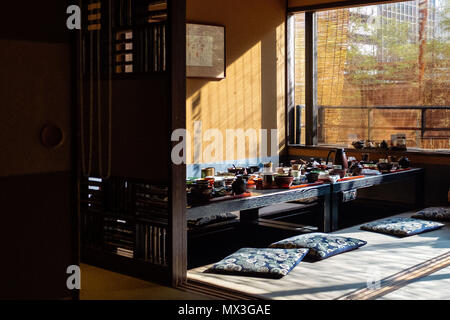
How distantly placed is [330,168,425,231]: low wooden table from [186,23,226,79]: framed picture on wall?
203cm

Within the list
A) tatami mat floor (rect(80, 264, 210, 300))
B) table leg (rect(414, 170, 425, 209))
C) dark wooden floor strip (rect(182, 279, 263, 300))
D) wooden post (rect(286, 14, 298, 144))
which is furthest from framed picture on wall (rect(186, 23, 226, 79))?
dark wooden floor strip (rect(182, 279, 263, 300))

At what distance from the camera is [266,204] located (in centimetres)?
455

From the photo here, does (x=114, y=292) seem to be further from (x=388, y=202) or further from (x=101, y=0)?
(x=388, y=202)

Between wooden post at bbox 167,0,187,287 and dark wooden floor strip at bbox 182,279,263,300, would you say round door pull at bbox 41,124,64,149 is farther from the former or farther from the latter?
dark wooden floor strip at bbox 182,279,263,300

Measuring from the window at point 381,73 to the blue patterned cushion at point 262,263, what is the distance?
344 centimetres

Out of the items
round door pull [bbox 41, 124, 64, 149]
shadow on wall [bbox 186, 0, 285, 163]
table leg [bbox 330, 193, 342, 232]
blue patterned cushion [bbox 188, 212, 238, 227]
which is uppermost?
shadow on wall [bbox 186, 0, 285, 163]

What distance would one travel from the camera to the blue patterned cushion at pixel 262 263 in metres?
3.72

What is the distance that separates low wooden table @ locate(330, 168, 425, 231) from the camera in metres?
5.31

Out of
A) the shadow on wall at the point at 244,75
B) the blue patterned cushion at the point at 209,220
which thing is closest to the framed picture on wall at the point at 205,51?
the shadow on wall at the point at 244,75

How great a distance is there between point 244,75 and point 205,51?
0.71 meters
